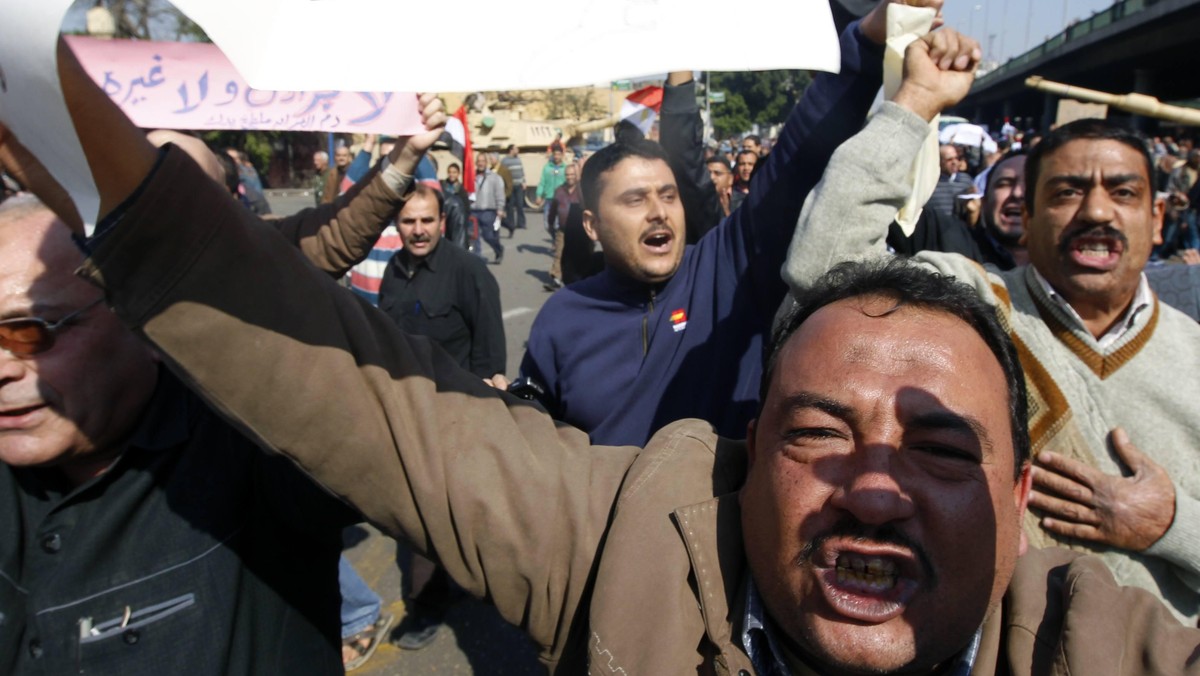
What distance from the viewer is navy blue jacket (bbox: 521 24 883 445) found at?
1.97 meters

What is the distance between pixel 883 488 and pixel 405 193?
5.64ft

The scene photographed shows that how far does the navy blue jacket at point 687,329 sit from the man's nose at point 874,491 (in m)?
0.82

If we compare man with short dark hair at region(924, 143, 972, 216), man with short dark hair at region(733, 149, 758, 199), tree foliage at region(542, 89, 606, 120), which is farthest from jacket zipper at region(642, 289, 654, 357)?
tree foliage at region(542, 89, 606, 120)

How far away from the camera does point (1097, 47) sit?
27.9 metres

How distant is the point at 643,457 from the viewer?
1383 millimetres

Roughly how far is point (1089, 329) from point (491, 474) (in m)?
1.53

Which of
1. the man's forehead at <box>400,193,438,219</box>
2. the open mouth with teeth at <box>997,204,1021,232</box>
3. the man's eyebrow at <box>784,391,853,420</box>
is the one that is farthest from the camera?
the man's forehead at <box>400,193,438,219</box>

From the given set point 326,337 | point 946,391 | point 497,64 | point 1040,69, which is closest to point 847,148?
point 946,391

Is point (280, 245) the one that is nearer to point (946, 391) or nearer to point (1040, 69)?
point (946, 391)

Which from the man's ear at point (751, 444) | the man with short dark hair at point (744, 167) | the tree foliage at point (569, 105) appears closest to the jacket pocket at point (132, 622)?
the man's ear at point (751, 444)

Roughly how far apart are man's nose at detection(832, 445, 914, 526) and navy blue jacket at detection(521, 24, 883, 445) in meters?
0.82

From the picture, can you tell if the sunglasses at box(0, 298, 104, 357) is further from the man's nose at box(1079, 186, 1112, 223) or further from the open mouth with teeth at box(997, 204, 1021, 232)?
the open mouth with teeth at box(997, 204, 1021, 232)

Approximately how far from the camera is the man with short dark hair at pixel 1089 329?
5.05 ft

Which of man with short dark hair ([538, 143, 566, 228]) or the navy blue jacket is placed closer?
the navy blue jacket
